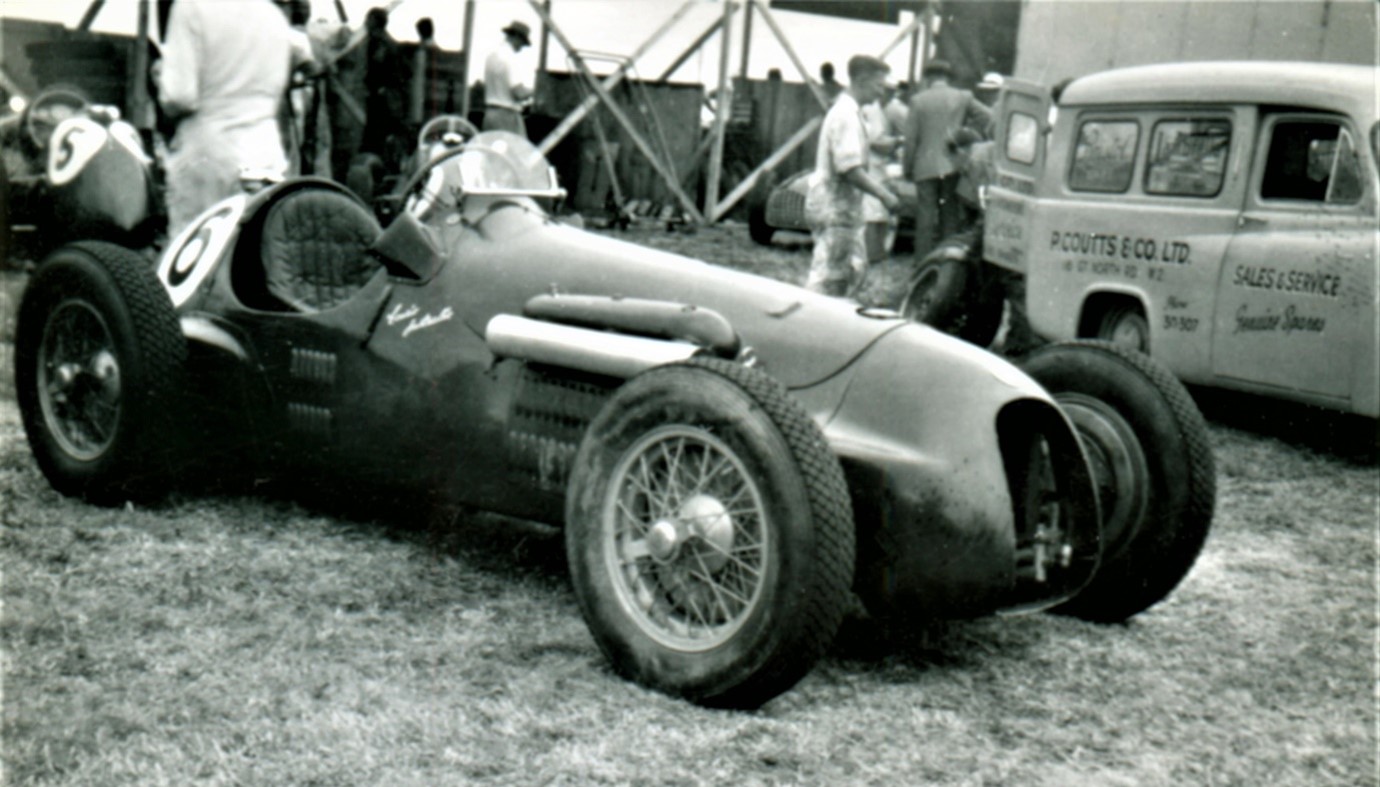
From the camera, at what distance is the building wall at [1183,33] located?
35.8 feet

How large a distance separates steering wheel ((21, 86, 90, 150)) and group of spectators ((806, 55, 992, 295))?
15.5 feet

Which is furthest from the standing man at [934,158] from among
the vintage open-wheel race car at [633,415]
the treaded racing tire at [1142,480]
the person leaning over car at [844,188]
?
the treaded racing tire at [1142,480]

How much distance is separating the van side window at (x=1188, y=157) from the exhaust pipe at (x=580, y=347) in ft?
16.1

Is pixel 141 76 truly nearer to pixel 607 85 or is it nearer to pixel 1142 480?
pixel 607 85

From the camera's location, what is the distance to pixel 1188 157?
799cm

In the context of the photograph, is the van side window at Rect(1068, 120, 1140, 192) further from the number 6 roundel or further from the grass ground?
the number 6 roundel

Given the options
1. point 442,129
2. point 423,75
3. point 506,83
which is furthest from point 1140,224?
point 423,75

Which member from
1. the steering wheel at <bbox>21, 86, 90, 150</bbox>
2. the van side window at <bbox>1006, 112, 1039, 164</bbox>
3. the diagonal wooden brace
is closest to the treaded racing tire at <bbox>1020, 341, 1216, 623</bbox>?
the van side window at <bbox>1006, 112, 1039, 164</bbox>

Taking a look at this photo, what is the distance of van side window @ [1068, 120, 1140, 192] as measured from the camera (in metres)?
8.34

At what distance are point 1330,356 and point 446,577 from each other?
14.9 ft

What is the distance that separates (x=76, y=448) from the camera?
493cm

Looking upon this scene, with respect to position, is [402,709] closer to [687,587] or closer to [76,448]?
[687,587]

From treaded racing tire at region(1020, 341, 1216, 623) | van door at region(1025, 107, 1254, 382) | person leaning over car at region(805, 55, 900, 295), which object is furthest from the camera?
person leaning over car at region(805, 55, 900, 295)

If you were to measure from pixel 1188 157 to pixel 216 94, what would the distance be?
486 centimetres
